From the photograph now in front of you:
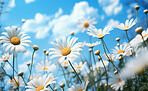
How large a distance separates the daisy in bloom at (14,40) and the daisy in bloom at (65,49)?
450 millimetres

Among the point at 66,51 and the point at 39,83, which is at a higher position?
the point at 66,51

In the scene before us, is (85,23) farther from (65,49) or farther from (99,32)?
(65,49)

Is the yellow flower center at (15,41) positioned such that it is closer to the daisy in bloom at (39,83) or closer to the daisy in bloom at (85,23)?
the daisy in bloom at (39,83)

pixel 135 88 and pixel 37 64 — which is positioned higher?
pixel 37 64

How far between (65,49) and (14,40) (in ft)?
2.30

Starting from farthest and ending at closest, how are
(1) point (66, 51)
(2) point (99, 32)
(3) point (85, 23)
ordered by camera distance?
(3) point (85, 23) < (2) point (99, 32) < (1) point (66, 51)

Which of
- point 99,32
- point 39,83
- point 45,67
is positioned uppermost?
point 99,32

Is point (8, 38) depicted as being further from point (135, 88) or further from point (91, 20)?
point (91, 20)

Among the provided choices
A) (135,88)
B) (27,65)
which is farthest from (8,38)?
(135,88)

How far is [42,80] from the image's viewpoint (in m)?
1.56

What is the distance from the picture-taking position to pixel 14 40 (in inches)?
76.8

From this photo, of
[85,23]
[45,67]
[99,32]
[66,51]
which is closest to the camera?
[66,51]

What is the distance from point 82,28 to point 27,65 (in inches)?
72.7

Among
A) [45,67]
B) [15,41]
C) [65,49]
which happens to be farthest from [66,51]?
[45,67]
